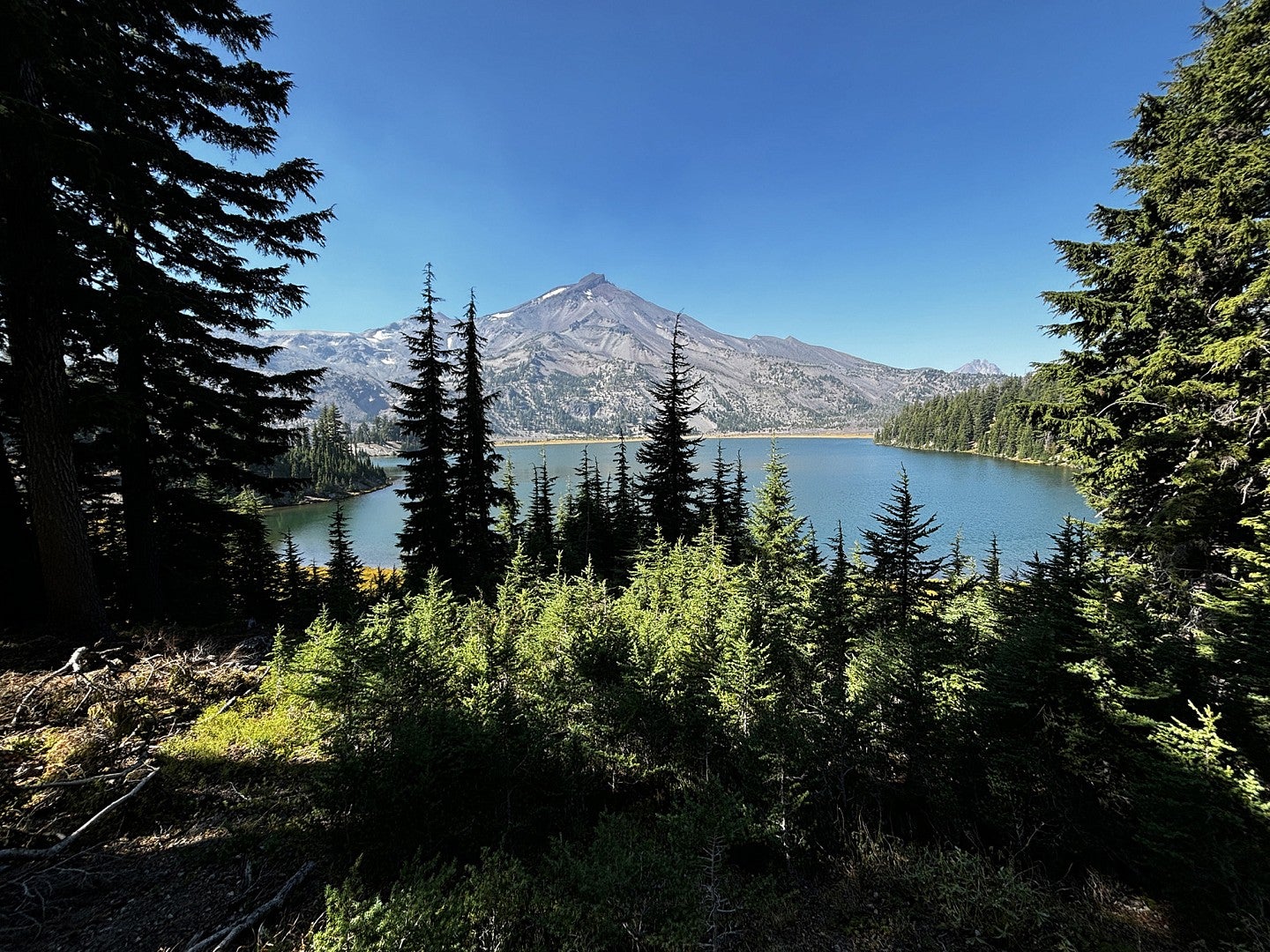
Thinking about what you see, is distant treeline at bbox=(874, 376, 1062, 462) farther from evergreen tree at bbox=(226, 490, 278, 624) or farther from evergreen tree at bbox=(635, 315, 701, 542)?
evergreen tree at bbox=(226, 490, 278, 624)

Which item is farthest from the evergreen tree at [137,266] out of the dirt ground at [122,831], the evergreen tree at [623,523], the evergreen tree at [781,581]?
the evergreen tree at [623,523]

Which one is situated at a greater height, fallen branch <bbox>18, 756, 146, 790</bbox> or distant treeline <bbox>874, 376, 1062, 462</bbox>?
distant treeline <bbox>874, 376, 1062, 462</bbox>

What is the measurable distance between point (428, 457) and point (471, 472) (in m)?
1.89

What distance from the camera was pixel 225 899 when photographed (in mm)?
3738

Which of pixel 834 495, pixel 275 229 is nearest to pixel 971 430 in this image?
pixel 834 495

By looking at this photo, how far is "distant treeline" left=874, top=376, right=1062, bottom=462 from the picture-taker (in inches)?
3588

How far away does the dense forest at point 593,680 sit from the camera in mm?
4199

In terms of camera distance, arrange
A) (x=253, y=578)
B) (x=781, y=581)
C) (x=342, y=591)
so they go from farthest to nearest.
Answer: (x=253, y=578) → (x=342, y=591) → (x=781, y=581)

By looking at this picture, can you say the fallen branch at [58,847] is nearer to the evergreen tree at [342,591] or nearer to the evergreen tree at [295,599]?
the evergreen tree at [342,591]

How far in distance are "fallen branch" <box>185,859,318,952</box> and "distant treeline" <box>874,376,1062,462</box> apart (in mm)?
86536

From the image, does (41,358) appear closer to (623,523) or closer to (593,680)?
(593,680)

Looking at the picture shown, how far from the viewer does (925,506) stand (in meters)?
30.5

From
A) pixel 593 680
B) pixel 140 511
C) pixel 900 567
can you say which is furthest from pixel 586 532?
pixel 140 511

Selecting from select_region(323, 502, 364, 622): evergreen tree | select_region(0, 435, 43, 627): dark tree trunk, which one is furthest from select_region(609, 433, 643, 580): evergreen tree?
select_region(0, 435, 43, 627): dark tree trunk
